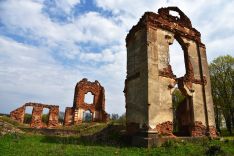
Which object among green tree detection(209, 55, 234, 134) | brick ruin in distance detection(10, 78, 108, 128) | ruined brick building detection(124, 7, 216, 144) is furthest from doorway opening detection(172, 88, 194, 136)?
brick ruin in distance detection(10, 78, 108, 128)

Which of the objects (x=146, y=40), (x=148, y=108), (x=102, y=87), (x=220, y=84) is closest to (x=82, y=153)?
(x=148, y=108)

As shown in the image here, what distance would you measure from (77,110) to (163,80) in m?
19.5

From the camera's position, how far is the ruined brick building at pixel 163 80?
10039 millimetres

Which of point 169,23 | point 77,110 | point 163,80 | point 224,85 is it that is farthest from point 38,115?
point 224,85

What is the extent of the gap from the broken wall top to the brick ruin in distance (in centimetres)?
1750

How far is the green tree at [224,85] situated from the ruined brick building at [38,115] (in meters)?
19.6

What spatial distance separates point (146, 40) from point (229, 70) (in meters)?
17.2

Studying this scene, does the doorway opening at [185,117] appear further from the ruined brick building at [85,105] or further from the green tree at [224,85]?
the ruined brick building at [85,105]

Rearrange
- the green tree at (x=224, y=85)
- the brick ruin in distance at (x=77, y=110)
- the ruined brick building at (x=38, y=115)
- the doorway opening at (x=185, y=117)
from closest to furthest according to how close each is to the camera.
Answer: the doorway opening at (x=185, y=117), the green tree at (x=224, y=85), the ruined brick building at (x=38, y=115), the brick ruin in distance at (x=77, y=110)

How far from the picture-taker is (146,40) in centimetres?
1089

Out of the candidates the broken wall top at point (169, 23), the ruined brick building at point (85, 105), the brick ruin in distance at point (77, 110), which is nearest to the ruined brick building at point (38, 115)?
the brick ruin in distance at point (77, 110)

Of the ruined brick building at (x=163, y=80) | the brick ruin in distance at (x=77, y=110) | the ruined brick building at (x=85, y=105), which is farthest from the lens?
the ruined brick building at (x=85, y=105)

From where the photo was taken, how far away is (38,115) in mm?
27188

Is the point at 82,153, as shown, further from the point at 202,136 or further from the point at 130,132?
the point at 202,136
